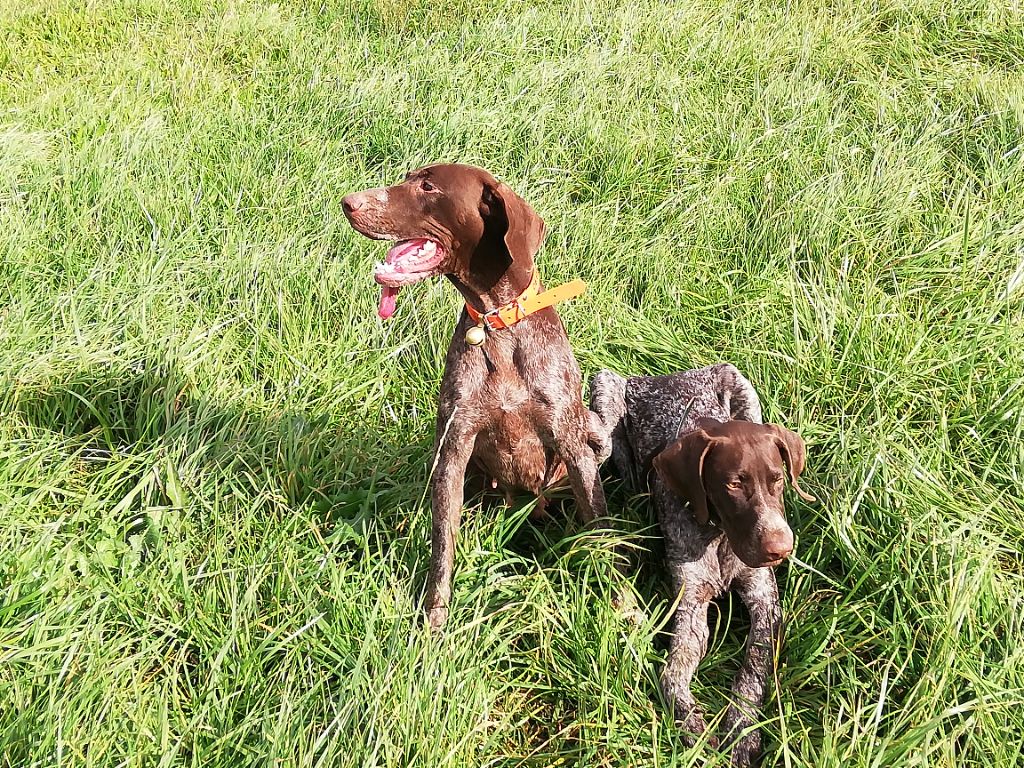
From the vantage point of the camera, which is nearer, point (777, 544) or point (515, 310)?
point (777, 544)

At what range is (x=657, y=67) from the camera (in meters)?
6.08

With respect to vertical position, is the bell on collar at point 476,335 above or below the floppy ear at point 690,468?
above

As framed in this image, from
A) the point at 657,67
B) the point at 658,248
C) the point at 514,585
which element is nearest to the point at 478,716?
the point at 514,585

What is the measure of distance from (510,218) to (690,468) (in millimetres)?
933

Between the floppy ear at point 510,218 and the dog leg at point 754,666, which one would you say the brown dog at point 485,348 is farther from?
the dog leg at point 754,666

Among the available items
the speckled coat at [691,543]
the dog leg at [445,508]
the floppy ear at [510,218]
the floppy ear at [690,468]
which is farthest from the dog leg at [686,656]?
the floppy ear at [510,218]

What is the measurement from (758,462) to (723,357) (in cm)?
125

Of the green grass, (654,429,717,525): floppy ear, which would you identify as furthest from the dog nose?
the green grass

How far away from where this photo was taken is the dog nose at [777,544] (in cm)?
257

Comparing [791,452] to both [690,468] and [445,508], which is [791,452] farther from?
[445,508]

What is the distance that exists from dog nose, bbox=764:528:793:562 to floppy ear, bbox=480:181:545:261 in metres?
1.07

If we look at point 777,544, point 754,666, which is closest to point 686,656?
point 754,666

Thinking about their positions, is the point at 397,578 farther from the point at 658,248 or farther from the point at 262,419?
the point at 658,248

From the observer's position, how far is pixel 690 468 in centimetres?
278
